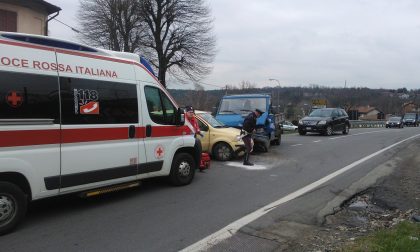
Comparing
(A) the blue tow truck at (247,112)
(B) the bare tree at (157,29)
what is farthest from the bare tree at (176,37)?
(A) the blue tow truck at (247,112)

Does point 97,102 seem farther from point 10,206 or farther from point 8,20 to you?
point 8,20

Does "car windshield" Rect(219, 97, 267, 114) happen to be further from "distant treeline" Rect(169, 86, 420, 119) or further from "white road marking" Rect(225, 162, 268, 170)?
"distant treeline" Rect(169, 86, 420, 119)

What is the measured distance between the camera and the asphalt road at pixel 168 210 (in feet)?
18.4

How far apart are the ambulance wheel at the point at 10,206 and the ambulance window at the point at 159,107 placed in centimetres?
295

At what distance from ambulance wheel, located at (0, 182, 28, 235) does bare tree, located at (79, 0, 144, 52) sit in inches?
1264

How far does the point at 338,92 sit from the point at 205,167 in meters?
73.9

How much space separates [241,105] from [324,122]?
951 centimetres

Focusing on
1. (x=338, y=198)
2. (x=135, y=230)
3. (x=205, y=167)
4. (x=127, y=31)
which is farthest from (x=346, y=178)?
(x=127, y=31)

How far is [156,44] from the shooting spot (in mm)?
39375

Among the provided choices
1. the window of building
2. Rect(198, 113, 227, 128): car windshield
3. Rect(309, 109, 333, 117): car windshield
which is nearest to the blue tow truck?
Rect(198, 113, 227, 128): car windshield

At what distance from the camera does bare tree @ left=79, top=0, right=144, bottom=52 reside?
122ft

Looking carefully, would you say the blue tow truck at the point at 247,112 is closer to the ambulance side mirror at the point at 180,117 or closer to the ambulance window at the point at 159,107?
the ambulance side mirror at the point at 180,117

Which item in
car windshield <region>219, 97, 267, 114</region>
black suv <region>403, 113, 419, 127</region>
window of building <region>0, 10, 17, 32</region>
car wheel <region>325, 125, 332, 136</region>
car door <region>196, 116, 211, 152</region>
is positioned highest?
window of building <region>0, 10, 17, 32</region>

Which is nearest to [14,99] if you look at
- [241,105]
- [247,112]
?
[247,112]
